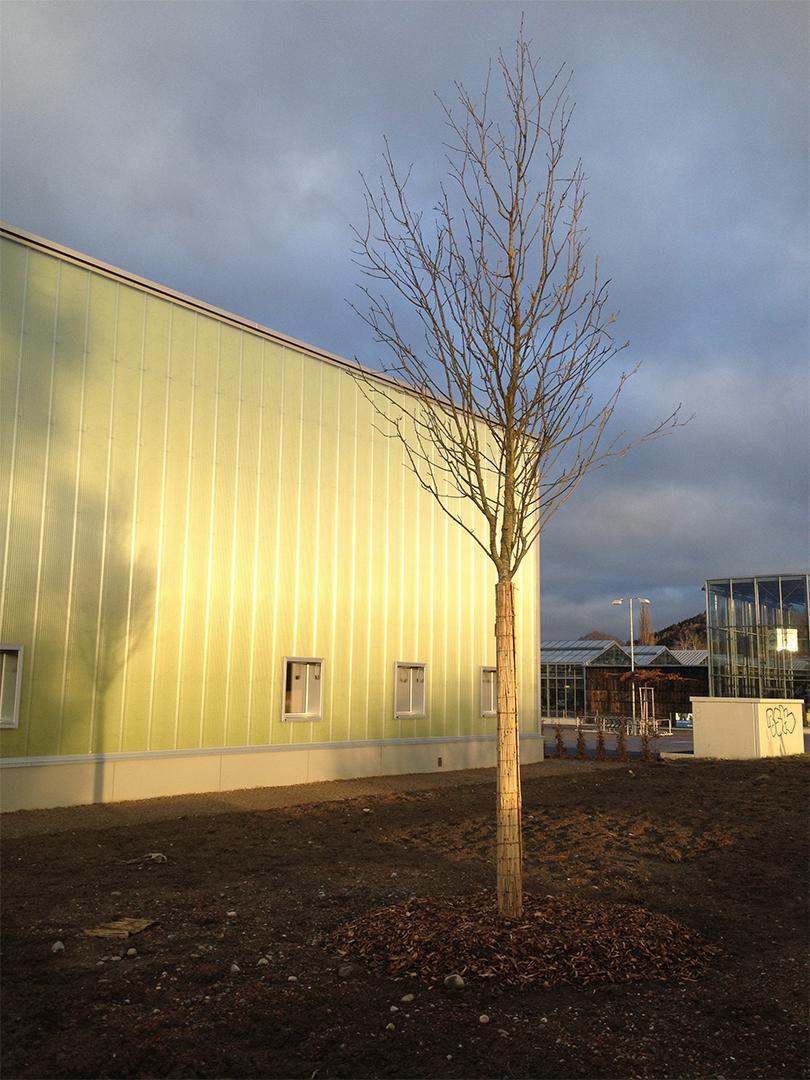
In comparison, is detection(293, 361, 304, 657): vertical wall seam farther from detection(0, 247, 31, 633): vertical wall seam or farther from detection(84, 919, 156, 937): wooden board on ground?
detection(84, 919, 156, 937): wooden board on ground

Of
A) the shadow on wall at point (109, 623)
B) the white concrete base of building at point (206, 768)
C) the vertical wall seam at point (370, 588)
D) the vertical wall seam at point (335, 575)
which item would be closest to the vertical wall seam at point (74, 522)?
the shadow on wall at point (109, 623)

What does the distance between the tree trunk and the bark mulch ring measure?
170 mm

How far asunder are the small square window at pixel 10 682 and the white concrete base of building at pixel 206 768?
0.65m

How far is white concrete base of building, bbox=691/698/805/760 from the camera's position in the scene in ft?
78.3

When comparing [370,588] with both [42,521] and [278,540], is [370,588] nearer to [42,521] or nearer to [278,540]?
[278,540]

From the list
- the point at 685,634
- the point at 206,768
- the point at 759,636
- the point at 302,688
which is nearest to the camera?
the point at 206,768

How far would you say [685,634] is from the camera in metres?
89.8

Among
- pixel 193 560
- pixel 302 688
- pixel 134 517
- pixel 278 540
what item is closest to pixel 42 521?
pixel 134 517

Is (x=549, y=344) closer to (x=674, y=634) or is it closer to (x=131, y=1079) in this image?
(x=131, y=1079)

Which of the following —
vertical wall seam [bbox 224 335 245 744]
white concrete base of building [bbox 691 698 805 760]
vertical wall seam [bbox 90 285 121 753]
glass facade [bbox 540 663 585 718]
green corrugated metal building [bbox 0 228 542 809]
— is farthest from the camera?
glass facade [bbox 540 663 585 718]

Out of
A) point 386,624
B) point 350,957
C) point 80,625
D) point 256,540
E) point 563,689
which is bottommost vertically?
point 350,957

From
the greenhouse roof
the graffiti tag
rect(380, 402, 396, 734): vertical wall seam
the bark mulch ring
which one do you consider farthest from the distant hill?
the bark mulch ring

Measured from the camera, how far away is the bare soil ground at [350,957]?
410cm

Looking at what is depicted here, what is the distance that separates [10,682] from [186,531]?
12.7 feet
